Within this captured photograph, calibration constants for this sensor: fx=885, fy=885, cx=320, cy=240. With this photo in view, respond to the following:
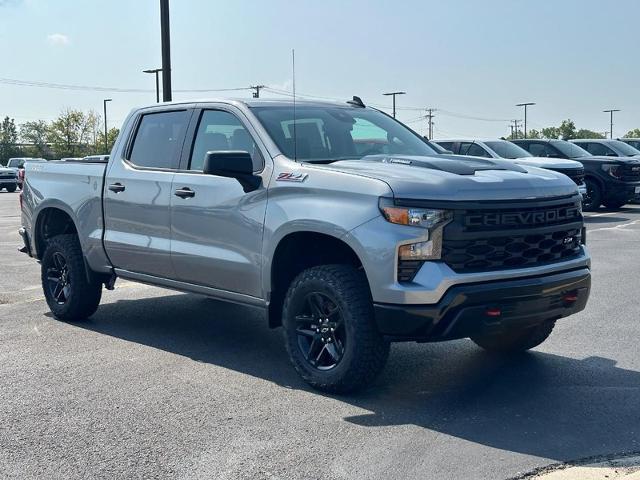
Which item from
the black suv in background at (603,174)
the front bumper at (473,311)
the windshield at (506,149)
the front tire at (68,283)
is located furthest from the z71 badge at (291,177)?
the black suv in background at (603,174)

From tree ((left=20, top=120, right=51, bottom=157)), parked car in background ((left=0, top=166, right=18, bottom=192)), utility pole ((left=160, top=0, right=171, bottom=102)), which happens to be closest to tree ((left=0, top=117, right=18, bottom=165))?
tree ((left=20, top=120, right=51, bottom=157))

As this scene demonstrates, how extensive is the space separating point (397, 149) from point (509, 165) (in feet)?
3.32

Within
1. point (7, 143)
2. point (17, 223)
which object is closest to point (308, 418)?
point (17, 223)

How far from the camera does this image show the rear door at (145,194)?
6.81 meters

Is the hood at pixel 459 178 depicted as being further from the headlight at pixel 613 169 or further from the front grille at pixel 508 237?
the headlight at pixel 613 169

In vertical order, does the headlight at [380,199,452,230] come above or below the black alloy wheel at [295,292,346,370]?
above

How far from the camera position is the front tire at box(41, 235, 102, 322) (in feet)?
25.6

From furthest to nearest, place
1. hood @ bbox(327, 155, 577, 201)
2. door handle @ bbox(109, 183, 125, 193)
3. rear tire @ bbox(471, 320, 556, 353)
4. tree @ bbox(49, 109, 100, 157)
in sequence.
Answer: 1. tree @ bbox(49, 109, 100, 157)
2. door handle @ bbox(109, 183, 125, 193)
3. rear tire @ bbox(471, 320, 556, 353)
4. hood @ bbox(327, 155, 577, 201)

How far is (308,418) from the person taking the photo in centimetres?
510

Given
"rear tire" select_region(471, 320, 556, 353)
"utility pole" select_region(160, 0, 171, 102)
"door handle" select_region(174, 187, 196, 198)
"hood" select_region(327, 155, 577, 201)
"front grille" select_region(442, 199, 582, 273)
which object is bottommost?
"rear tire" select_region(471, 320, 556, 353)

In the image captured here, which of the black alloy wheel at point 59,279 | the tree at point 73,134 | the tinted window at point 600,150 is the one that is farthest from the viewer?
the tree at point 73,134

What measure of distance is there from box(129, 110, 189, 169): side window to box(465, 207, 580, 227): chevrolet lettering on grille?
8.78 ft

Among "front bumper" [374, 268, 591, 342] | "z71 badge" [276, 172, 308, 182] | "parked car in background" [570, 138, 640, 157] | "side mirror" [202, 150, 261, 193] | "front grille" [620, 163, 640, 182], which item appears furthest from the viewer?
"parked car in background" [570, 138, 640, 157]

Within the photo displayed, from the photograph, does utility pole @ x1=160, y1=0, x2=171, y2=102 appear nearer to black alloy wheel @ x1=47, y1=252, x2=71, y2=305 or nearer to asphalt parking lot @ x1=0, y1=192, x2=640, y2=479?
black alloy wheel @ x1=47, y1=252, x2=71, y2=305
